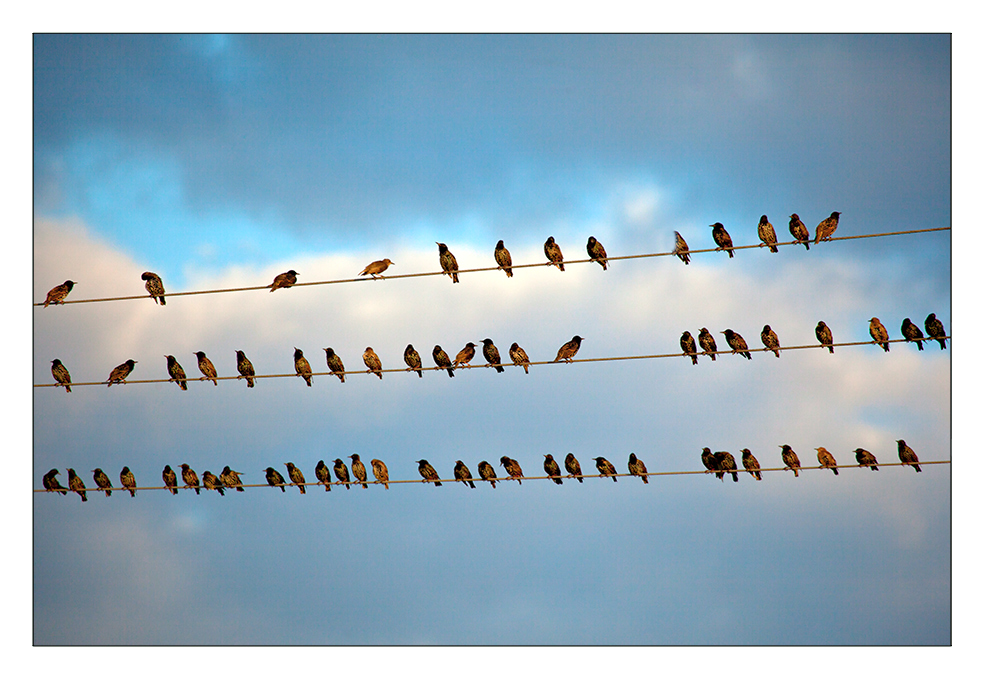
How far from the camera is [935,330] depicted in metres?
9.91

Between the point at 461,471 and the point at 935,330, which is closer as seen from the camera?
the point at 935,330

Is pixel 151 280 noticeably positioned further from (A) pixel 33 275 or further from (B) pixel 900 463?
(B) pixel 900 463

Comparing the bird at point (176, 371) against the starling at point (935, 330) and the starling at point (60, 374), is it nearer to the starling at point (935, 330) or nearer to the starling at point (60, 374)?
the starling at point (60, 374)

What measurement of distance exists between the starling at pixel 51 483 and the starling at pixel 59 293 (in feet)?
5.35

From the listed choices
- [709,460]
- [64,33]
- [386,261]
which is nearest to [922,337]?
[709,460]

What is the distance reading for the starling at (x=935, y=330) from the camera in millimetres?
9804

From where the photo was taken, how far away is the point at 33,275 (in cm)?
946

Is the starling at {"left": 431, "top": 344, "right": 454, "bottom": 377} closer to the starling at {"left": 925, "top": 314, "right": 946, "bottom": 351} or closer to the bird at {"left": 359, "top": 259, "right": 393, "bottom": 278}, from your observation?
the bird at {"left": 359, "top": 259, "right": 393, "bottom": 278}

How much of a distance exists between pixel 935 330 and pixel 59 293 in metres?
8.02

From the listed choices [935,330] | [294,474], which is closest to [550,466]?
[294,474]

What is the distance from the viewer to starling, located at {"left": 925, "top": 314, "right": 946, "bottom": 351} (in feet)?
32.2

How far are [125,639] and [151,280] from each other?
3446mm

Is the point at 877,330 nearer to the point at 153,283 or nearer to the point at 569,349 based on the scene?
the point at 569,349
